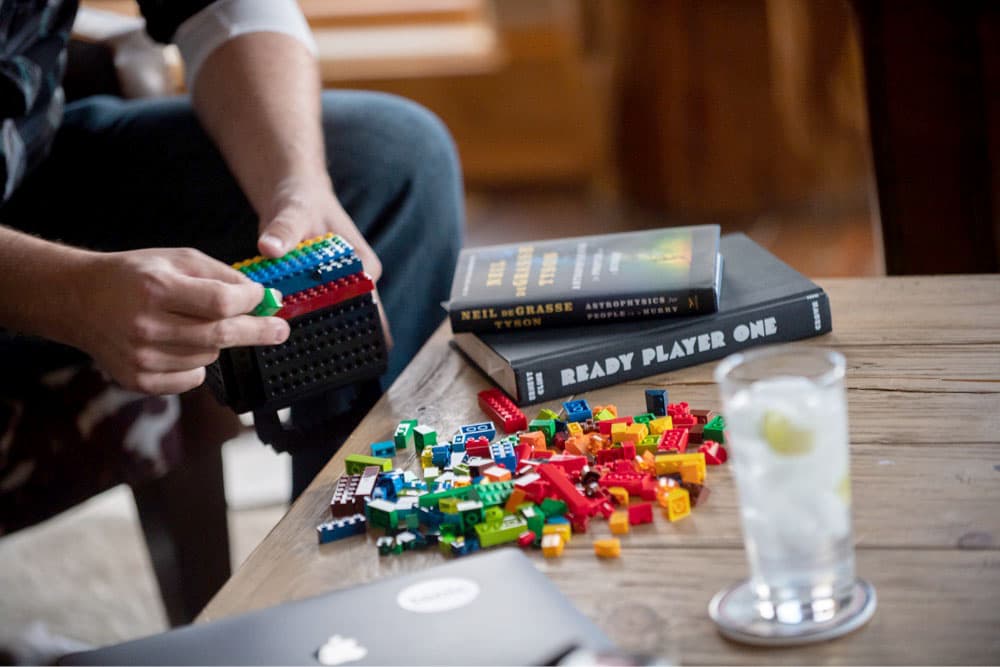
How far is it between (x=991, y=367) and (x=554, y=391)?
12.7 inches

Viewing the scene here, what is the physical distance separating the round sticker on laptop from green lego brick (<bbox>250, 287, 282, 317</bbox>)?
0.33m

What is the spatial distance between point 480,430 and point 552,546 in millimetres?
179

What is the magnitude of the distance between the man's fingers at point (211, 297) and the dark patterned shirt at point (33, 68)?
46 cm

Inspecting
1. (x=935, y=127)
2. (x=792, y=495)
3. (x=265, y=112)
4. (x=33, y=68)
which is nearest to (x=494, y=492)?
(x=792, y=495)

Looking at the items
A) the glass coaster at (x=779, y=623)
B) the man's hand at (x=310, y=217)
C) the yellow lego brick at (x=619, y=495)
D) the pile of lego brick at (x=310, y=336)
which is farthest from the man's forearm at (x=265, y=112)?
the glass coaster at (x=779, y=623)

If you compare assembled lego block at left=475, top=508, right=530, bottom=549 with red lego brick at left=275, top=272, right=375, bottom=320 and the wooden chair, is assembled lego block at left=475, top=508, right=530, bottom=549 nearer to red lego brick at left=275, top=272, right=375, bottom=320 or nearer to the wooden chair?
red lego brick at left=275, top=272, right=375, bottom=320

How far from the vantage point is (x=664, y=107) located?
261 centimetres

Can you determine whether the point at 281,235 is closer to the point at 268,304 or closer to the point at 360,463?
the point at 268,304

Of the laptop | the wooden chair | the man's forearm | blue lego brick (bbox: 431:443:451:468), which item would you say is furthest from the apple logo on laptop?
the wooden chair

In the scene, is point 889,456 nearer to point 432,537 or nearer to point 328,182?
point 432,537

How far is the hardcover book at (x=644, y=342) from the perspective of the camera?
0.87 meters

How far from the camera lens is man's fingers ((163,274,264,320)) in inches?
32.1

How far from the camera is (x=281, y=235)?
3.12 ft

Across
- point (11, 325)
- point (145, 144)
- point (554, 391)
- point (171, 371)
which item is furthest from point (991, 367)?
point (145, 144)
